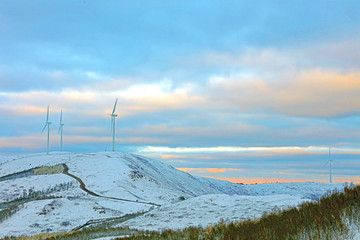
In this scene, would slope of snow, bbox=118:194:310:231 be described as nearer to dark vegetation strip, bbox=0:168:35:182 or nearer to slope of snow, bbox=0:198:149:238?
slope of snow, bbox=0:198:149:238

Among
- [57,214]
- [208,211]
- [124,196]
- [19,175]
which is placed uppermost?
[208,211]

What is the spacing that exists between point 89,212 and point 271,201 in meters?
22.0

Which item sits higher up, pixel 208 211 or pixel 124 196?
pixel 208 211

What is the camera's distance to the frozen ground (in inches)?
867

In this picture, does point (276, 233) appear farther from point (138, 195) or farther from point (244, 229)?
point (138, 195)

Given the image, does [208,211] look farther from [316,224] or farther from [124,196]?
[124,196]

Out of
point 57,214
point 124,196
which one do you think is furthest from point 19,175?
point 57,214

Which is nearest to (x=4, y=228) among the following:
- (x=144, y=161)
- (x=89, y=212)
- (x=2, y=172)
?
(x=89, y=212)

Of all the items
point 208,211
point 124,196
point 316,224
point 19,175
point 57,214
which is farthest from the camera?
point 19,175

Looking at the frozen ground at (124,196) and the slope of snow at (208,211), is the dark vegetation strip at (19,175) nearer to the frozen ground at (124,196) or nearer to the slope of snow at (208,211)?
the frozen ground at (124,196)

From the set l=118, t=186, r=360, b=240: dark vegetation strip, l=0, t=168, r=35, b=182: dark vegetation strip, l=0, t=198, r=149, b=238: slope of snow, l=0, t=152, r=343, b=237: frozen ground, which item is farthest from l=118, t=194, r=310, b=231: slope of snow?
l=0, t=168, r=35, b=182: dark vegetation strip

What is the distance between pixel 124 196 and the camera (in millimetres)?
53031

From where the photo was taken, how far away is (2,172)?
250ft

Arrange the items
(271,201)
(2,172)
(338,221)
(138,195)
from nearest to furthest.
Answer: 1. (338,221)
2. (271,201)
3. (138,195)
4. (2,172)
